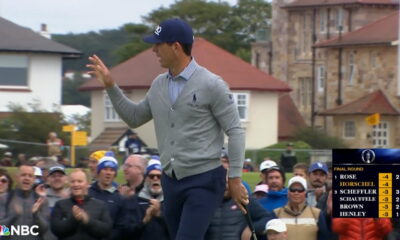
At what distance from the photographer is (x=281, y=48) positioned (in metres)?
91.6

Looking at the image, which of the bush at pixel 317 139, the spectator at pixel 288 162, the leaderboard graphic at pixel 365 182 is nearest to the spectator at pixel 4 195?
the leaderboard graphic at pixel 365 182

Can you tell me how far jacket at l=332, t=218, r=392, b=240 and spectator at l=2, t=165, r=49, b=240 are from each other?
2553 millimetres

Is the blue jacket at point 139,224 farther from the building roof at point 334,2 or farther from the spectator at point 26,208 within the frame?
the building roof at point 334,2

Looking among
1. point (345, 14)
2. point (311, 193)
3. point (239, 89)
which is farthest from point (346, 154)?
point (345, 14)

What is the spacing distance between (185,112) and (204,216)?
0.70 metres

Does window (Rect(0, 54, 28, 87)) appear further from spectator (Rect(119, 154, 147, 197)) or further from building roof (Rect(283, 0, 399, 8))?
spectator (Rect(119, 154, 147, 197))

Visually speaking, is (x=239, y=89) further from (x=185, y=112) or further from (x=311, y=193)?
(x=185, y=112)

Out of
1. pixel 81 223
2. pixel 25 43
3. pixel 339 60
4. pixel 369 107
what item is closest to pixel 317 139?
pixel 369 107

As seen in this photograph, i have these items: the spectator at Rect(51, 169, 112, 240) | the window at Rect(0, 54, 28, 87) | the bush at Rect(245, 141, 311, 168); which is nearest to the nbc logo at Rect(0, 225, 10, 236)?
the spectator at Rect(51, 169, 112, 240)

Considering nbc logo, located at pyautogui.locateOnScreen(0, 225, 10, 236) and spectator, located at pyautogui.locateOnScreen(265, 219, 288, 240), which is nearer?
spectator, located at pyautogui.locateOnScreen(265, 219, 288, 240)

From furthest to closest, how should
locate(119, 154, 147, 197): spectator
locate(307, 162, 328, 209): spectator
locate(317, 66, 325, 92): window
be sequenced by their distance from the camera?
1. locate(317, 66, 325, 92): window
2. locate(307, 162, 328, 209): spectator
3. locate(119, 154, 147, 197): spectator

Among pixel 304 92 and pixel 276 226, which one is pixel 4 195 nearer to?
pixel 276 226

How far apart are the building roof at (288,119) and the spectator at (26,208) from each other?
6357 centimetres

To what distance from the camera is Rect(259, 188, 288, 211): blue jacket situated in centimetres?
1370
